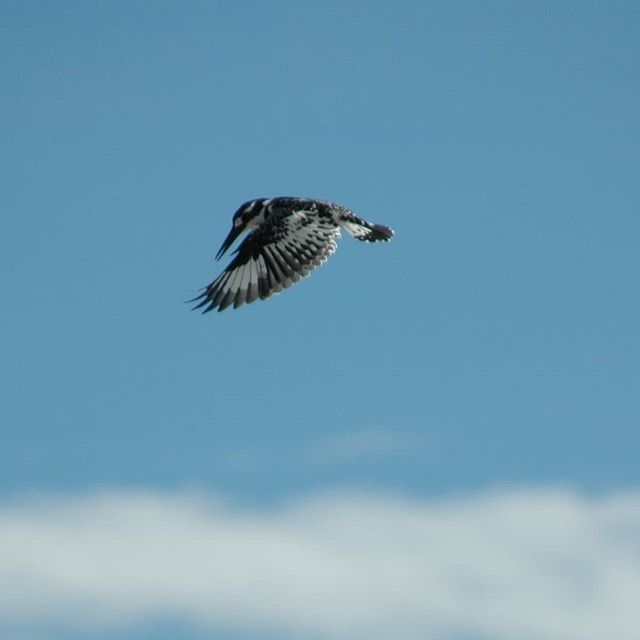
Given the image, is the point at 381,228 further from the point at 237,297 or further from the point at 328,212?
the point at 237,297

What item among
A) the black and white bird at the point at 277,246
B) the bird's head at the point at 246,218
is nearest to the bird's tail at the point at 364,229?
the black and white bird at the point at 277,246

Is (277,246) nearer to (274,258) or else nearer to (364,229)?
(274,258)

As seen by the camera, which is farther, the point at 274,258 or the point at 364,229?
the point at 364,229

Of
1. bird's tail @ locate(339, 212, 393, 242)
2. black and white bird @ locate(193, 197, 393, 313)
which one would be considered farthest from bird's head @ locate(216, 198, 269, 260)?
bird's tail @ locate(339, 212, 393, 242)

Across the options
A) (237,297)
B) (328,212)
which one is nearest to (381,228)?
(328,212)

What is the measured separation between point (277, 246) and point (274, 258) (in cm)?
18

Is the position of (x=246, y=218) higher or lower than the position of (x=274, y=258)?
higher

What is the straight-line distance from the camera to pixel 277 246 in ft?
55.1

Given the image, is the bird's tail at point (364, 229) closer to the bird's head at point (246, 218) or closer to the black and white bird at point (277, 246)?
the black and white bird at point (277, 246)

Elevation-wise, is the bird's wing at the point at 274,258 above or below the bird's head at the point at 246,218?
below

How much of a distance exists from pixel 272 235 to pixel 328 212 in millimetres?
773

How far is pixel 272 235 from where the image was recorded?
16938 millimetres

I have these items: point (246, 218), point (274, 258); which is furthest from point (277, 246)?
point (246, 218)

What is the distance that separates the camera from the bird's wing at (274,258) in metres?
16.5
